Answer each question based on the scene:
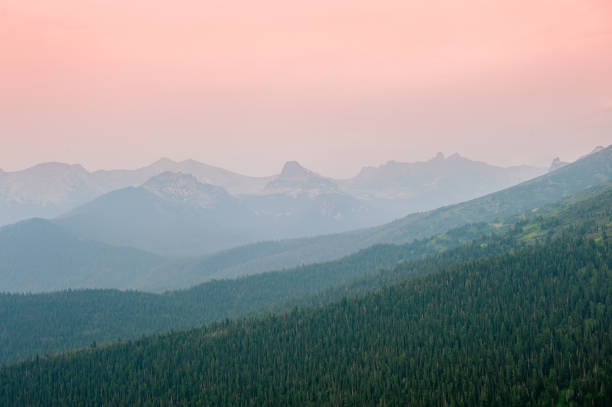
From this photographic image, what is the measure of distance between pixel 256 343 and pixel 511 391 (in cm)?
6414

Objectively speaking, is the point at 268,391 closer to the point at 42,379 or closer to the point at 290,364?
the point at 290,364

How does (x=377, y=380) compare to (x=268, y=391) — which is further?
(x=268, y=391)

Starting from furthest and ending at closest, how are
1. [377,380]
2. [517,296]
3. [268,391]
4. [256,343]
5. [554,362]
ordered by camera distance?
[256,343]
[517,296]
[268,391]
[377,380]
[554,362]

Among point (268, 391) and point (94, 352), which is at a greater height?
point (94, 352)

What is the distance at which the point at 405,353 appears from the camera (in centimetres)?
8069

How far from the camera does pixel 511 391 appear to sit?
57.9 meters

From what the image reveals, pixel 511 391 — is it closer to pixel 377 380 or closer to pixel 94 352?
pixel 377 380

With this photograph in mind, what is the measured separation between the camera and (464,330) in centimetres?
8462

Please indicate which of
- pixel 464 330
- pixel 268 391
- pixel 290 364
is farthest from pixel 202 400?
pixel 464 330

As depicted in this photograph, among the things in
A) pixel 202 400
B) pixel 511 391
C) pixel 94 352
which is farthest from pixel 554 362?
pixel 94 352

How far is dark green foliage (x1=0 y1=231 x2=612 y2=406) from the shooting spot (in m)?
63.5

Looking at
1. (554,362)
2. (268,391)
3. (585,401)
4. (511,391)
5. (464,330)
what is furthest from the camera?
(464,330)

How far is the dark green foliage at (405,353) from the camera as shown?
63469 mm

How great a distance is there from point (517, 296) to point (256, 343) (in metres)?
64.2
